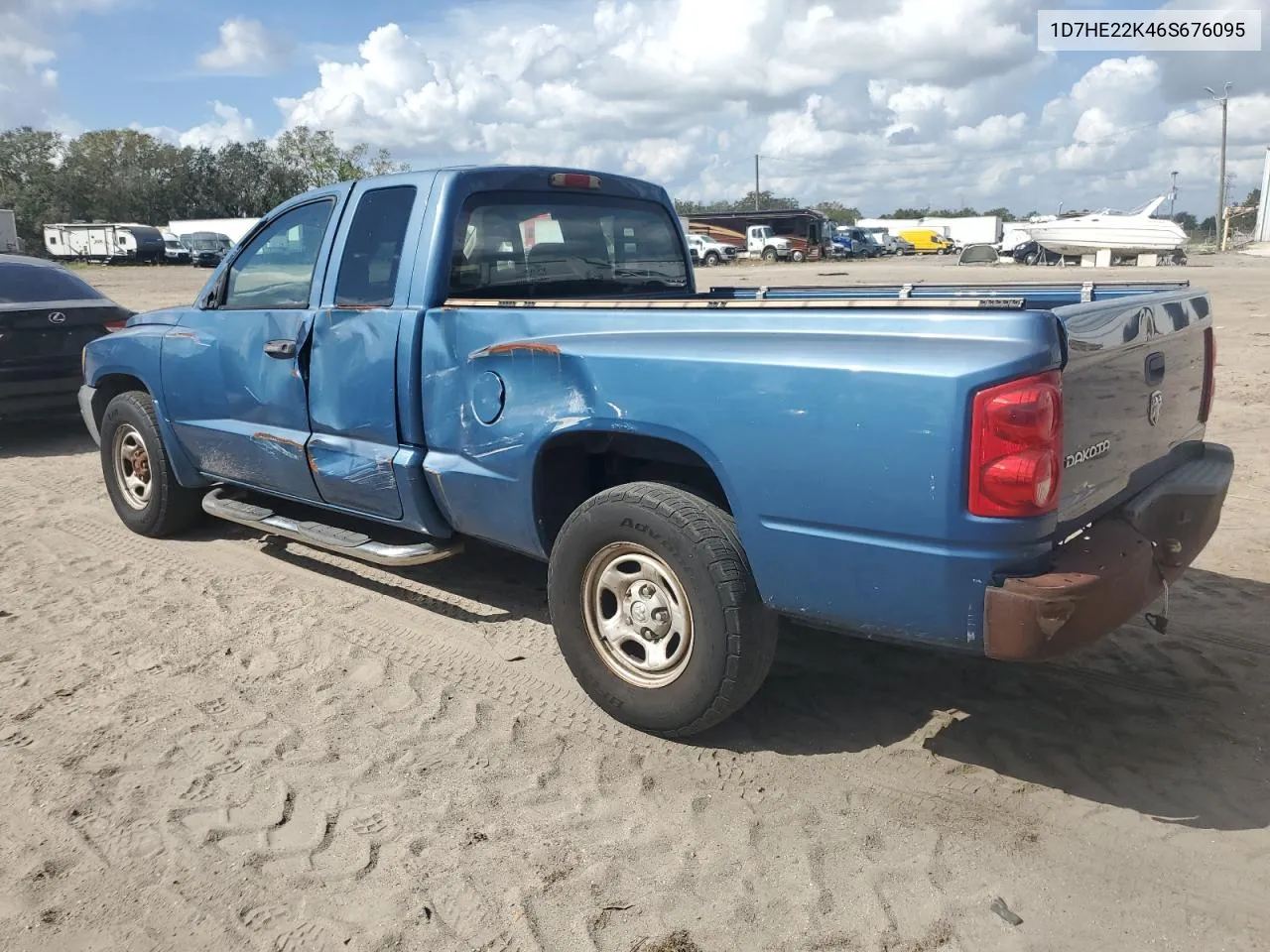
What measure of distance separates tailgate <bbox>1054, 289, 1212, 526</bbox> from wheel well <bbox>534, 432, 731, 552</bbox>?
112cm

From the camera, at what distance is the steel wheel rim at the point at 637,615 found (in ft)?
11.1

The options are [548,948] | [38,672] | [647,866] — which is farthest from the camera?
[38,672]

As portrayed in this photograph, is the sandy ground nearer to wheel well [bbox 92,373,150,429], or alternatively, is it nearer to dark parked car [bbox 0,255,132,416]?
wheel well [bbox 92,373,150,429]

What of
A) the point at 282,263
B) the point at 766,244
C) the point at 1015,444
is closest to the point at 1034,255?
the point at 766,244

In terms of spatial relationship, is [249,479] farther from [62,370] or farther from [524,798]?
[62,370]

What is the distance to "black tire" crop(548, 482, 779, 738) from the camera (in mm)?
3168

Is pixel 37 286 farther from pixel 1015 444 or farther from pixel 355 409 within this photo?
pixel 1015 444

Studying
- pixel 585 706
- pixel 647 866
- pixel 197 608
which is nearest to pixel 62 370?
pixel 197 608

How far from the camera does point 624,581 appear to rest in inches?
138

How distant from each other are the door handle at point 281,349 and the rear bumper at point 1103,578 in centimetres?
326

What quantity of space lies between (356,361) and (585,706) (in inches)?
68.9

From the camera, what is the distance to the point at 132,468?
6027 millimetres

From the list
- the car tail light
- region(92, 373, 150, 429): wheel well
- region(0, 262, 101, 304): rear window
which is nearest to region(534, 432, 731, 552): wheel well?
the car tail light

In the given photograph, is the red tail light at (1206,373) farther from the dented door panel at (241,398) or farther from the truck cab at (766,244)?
the truck cab at (766,244)
